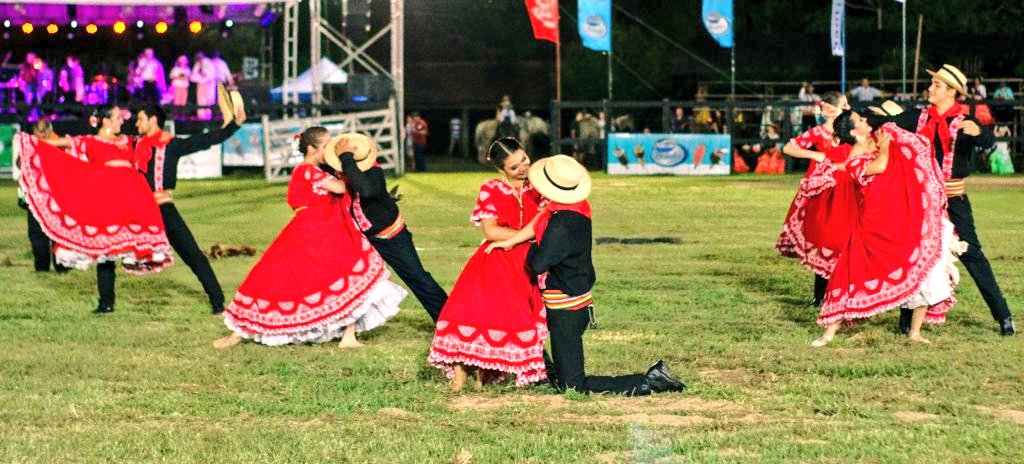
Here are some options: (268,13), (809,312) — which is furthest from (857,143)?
(268,13)

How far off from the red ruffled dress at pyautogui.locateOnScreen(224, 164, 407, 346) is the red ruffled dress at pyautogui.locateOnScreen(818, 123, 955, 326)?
2.89 m

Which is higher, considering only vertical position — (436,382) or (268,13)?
(268,13)

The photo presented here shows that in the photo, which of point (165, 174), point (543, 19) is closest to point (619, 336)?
point (165, 174)

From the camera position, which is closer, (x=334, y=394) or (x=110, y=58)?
(x=334, y=394)

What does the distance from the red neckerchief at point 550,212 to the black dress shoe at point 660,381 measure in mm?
948

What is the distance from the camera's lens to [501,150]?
27.5ft

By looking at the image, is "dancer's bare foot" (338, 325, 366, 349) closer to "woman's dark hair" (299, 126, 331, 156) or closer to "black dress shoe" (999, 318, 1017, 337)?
"woman's dark hair" (299, 126, 331, 156)

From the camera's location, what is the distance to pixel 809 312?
1195 cm

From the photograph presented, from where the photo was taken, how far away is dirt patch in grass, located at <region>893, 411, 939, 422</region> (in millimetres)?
7809

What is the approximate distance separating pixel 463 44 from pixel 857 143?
38.8 m

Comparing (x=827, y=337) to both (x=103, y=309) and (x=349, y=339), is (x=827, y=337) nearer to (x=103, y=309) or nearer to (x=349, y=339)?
(x=349, y=339)

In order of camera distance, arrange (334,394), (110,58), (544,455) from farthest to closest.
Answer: (110,58), (334,394), (544,455)

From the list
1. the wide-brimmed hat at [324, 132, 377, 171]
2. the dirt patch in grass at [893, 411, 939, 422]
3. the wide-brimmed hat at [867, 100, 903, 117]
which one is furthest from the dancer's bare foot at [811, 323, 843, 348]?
the wide-brimmed hat at [324, 132, 377, 171]

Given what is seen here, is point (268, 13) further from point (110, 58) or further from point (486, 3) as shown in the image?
point (486, 3)
